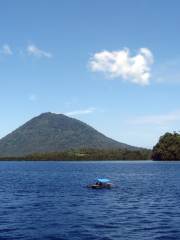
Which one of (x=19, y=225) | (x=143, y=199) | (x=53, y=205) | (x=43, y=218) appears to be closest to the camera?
(x=19, y=225)

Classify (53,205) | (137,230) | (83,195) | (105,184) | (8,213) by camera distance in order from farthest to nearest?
(105,184) → (83,195) → (53,205) → (8,213) → (137,230)

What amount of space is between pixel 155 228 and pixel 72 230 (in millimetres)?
8801

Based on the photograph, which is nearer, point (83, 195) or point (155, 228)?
point (155, 228)

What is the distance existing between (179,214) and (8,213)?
22098 mm

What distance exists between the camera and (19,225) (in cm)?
5197

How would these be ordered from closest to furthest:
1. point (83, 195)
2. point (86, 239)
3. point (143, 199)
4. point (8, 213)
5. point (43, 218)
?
1. point (86, 239)
2. point (43, 218)
3. point (8, 213)
4. point (143, 199)
5. point (83, 195)

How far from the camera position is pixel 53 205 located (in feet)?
229

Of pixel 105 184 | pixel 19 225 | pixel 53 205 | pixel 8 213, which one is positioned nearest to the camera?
pixel 19 225

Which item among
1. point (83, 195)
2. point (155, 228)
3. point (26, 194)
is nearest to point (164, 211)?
point (155, 228)

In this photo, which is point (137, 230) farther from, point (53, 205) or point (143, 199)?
point (143, 199)

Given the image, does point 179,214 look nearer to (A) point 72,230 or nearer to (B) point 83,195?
(A) point 72,230

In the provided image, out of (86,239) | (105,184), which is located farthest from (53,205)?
(105,184)

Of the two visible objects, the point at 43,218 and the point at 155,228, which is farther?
the point at 43,218

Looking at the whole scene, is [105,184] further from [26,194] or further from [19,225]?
[19,225]
